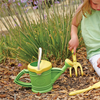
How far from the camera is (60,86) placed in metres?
1.72

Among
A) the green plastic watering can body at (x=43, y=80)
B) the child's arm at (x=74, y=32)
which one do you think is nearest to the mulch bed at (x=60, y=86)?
the green plastic watering can body at (x=43, y=80)

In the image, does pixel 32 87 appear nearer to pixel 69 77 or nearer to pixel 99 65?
pixel 69 77

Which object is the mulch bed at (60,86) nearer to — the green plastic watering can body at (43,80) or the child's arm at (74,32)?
the green plastic watering can body at (43,80)

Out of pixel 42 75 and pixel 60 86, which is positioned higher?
pixel 42 75

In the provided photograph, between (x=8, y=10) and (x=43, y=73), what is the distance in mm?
1013

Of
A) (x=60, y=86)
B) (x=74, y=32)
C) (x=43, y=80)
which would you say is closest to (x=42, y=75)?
(x=43, y=80)

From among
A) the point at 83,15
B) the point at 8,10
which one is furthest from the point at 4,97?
the point at 83,15

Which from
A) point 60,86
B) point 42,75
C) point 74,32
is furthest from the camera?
point 74,32

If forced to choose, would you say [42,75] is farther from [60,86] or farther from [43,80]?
[60,86]

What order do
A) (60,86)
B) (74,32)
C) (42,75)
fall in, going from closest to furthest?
(42,75)
(60,86)
(74,32)

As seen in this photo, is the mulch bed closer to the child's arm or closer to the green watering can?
the green watering can

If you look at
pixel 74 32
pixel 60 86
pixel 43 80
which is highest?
pixel 74 32

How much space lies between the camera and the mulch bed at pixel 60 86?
147 cm

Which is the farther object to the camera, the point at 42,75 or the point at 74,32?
the point at 74,32
